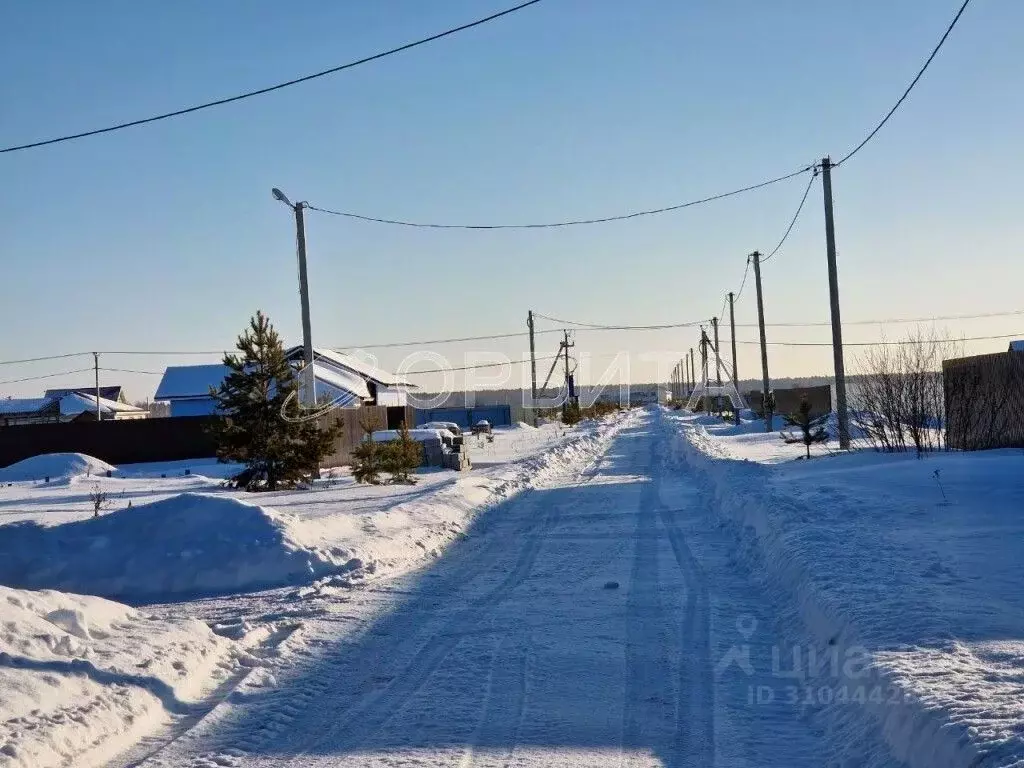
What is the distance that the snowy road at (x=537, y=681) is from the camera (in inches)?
221

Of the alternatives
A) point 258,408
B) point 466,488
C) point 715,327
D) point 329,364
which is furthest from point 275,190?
point 715,327

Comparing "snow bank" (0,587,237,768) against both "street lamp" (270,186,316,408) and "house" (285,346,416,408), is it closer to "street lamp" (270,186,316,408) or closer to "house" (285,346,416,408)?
"street lamp" (270,186,316,408)

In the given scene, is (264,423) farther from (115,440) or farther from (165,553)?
(115,440)

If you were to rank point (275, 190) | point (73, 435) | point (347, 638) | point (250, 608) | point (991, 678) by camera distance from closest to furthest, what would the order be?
point (991, 678)
point (347, 638)
point (250, 608)
point (275, 190)
point (73, 435)

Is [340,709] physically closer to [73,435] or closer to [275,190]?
[275,190]

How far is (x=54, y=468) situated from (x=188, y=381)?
21780 mm

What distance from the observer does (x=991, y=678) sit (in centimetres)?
558

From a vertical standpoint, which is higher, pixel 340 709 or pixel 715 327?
pixel 715 327

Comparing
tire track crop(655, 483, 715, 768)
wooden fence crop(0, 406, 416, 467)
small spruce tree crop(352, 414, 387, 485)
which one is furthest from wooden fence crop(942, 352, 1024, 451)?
wooden fence crop(0, 406, 416, 467)

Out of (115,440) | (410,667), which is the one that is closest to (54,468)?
(115,440)

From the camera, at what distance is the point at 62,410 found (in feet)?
256

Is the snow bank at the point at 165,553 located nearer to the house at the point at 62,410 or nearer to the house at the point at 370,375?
the house at the point at 370,375

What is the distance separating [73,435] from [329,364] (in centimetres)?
1507

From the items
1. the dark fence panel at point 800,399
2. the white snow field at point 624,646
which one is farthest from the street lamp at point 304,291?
the dark fence panel at point 800,399
